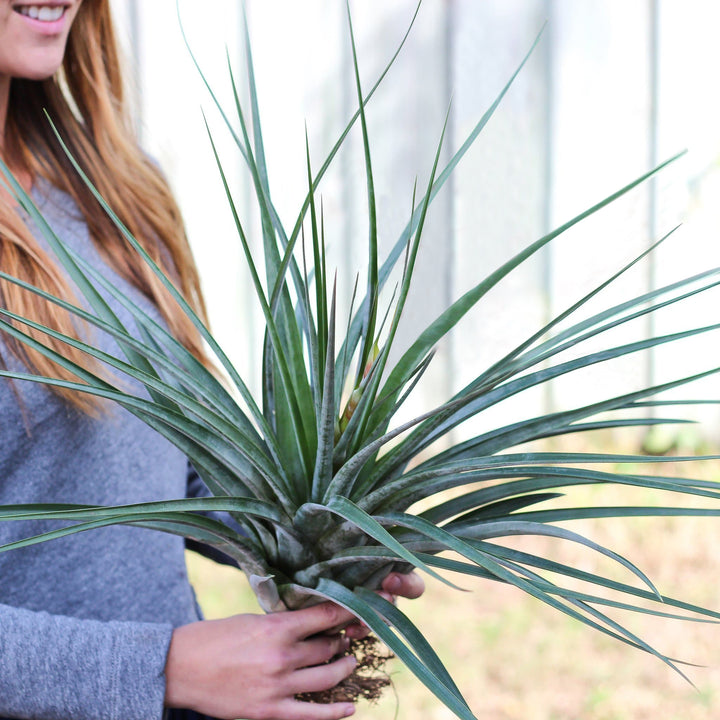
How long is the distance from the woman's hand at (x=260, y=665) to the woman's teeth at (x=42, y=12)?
525mm

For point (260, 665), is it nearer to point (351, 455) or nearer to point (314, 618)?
point (314, 618)

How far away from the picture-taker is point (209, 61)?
7.10ft

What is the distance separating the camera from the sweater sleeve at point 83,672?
63cm

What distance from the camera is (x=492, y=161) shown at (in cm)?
241

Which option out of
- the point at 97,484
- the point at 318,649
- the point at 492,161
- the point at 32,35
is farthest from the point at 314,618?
the point at 492,161

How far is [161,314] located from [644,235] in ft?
6.11

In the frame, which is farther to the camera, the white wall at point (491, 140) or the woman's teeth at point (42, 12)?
the white wall at point (491, 140)

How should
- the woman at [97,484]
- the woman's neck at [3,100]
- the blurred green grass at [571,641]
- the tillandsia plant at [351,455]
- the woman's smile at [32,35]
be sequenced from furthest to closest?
the blurred green grass at [571,641] → the woman's neck at [3,100] → the woman's smile at [32,35] → the woman at [97,484] → the tillandsia plant at [351,455]

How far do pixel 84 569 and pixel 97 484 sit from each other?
0.08 m

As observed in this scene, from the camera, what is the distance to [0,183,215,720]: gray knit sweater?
64 cm

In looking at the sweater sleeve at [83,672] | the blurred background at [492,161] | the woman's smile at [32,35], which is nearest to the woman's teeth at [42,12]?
the woman's smile at [32,35]

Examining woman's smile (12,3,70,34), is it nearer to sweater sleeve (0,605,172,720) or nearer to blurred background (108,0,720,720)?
sweater sleeve (0,605,172,720)

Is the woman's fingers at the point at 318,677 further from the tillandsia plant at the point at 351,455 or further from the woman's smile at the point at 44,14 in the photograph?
the woman's smile at the point at 44,14

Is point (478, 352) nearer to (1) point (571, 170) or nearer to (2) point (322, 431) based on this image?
(1) point (571, 170)
